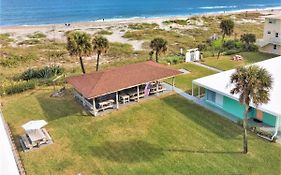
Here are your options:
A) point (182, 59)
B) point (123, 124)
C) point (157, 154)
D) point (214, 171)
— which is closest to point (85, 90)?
point (123, 124)

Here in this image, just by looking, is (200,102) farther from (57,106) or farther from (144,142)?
(57,106)

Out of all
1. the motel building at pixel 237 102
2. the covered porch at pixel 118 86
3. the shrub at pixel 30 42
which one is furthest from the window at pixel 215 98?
the shrub at pixel 30 42

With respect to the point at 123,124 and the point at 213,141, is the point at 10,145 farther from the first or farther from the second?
the point at 213,141


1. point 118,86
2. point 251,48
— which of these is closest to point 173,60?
point 251,48

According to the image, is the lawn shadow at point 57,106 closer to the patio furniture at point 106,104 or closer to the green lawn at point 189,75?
the patio furniture at point 106,104

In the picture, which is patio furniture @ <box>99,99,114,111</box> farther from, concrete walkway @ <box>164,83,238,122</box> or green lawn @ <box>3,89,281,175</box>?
concrete walkway @ <box>164,83,238,122</box>

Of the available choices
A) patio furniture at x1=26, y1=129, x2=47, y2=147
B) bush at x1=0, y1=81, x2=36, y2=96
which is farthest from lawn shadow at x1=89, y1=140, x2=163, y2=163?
bush at x1=0, y1=81, x2=36, y2=96
